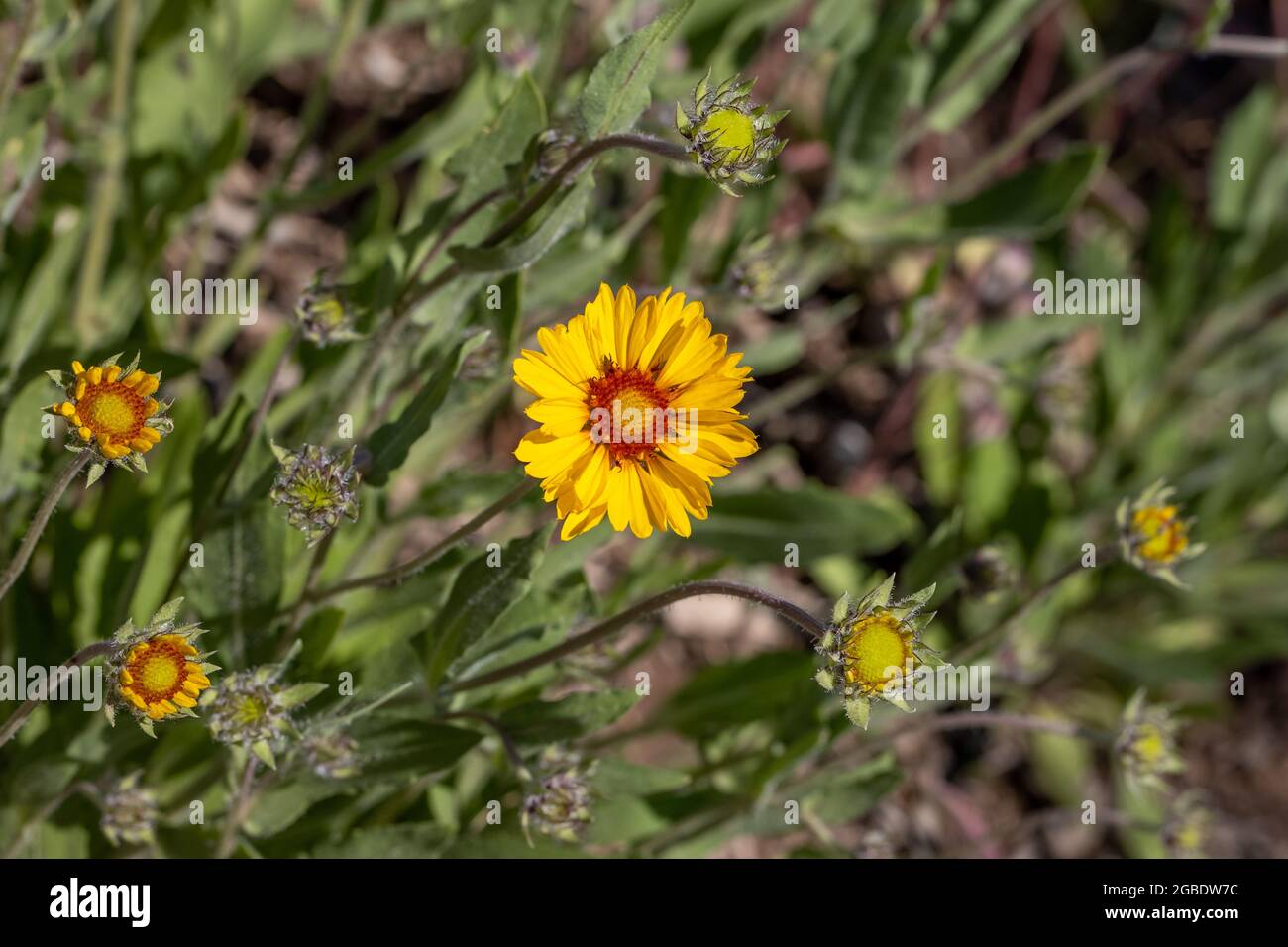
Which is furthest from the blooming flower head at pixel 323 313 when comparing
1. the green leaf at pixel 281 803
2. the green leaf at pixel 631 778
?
the green leaf at pixel 631 778

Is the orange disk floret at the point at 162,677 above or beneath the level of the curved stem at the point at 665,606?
beneath

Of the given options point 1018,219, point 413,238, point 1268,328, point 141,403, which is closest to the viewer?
point 141,403

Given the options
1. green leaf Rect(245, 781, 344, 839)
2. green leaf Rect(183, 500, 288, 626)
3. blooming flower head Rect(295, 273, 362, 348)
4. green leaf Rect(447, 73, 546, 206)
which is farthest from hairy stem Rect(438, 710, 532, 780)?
green leaf Rect(447, 73, 546, 206)

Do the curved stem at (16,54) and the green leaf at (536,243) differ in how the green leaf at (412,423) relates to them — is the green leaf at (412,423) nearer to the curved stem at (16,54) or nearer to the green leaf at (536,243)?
the green leaf at (536,243)

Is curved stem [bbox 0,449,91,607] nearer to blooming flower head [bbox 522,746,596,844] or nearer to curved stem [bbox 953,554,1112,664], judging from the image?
blooming flower head [bbox 522,746,596,844]
